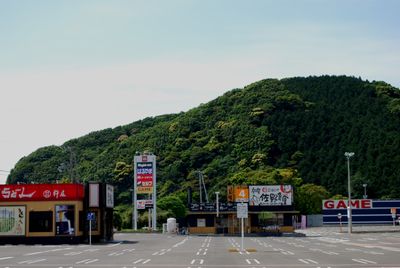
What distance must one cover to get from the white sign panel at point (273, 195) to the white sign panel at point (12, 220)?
3495 centimetres

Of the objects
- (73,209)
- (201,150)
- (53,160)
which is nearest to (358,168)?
(201,150)

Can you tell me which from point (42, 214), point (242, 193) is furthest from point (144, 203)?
point (42, 214)

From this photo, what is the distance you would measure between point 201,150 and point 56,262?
10478 centimetres

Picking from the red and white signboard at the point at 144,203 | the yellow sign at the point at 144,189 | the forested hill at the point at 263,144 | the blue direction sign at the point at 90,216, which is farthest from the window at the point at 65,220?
the forested hill at the point at 263,144

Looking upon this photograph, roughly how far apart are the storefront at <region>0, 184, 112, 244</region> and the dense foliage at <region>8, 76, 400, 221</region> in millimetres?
62138

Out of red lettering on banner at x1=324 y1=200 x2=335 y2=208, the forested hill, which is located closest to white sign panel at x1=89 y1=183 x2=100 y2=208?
red lettering on banner at x1=324 y1=200 x2=335 y2=208

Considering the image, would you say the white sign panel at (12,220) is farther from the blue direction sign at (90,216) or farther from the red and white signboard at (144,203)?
the red and white signboard at (144,203)

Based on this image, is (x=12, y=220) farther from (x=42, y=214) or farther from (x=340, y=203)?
(x=340, y=203)

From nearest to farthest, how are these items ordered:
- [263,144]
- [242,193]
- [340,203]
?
[242,193], [340,203], [263,144]

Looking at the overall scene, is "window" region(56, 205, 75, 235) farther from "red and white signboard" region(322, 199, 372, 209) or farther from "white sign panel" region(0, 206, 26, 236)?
"red and white signboard" region(322, 199, 372, 209)

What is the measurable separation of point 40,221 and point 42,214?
0.59 meters

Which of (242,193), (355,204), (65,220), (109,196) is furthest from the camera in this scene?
(355,204)

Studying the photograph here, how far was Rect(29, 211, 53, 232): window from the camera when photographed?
5269 centimetres

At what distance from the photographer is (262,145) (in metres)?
132
